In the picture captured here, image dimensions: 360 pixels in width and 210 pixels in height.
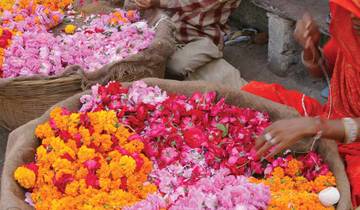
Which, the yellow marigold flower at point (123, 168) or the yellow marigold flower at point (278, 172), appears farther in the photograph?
the yellow marigold flower at point (278, 172)

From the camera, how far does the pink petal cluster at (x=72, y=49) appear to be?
3777 millimetres

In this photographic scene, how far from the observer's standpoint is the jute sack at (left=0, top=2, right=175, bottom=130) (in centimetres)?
355

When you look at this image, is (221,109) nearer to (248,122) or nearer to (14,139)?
(248,122)

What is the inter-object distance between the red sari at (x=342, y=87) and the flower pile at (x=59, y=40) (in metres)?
1.13

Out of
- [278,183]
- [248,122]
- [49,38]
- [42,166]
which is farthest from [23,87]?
[278,183]

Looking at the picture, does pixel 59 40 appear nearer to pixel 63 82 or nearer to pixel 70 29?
pixel 70 29

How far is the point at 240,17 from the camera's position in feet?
17.3

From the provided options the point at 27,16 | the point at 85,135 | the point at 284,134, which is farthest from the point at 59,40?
the point at 284,134

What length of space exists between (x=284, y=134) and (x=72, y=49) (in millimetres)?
2014

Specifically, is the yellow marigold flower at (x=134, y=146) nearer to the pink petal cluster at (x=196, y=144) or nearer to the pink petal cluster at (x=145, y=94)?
the pink petal cluster at (x=196, y=144)

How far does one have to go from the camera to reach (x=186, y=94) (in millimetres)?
3098

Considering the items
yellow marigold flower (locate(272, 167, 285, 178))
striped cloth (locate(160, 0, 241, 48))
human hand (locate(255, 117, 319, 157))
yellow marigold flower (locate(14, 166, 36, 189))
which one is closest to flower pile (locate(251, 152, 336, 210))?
yellow marigold flower (locate(272, 167, 285, 178))

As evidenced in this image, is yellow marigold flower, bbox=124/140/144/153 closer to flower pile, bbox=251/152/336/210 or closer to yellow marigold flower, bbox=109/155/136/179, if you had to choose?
yellow marigold flower, bbox=109/155/136/179

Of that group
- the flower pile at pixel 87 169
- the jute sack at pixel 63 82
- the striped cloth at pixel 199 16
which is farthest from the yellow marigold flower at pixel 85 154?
the striped cloth at pixel 199 16
